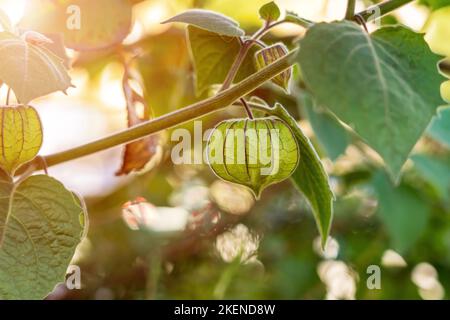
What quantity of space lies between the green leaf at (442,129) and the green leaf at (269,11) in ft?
1.83

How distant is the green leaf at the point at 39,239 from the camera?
1.34 ft

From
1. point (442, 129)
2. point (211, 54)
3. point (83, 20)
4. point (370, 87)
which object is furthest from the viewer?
point (442, 129)

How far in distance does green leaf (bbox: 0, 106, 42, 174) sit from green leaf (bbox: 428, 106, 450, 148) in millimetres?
676

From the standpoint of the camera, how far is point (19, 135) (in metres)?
0.38

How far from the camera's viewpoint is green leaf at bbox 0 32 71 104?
0.35 metres

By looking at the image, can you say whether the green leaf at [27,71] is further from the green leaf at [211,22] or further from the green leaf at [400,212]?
→ the green leaf at [400,212]

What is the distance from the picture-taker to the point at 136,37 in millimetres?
1019

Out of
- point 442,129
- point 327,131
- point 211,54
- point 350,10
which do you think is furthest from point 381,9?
point 442,129

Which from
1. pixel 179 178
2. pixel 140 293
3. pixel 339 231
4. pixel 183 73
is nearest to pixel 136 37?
pixel 183 73

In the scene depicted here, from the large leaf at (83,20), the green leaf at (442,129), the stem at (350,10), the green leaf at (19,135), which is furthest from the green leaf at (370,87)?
the green leaf at (442,129)

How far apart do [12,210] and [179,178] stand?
0.71 metres

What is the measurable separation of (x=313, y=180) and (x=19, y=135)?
5.9 inches

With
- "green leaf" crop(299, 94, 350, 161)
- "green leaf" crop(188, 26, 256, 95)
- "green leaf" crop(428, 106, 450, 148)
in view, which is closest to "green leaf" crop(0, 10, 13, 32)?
"green leaf" crop(188, 26, 256, 95)

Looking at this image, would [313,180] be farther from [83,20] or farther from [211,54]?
[83,20]
